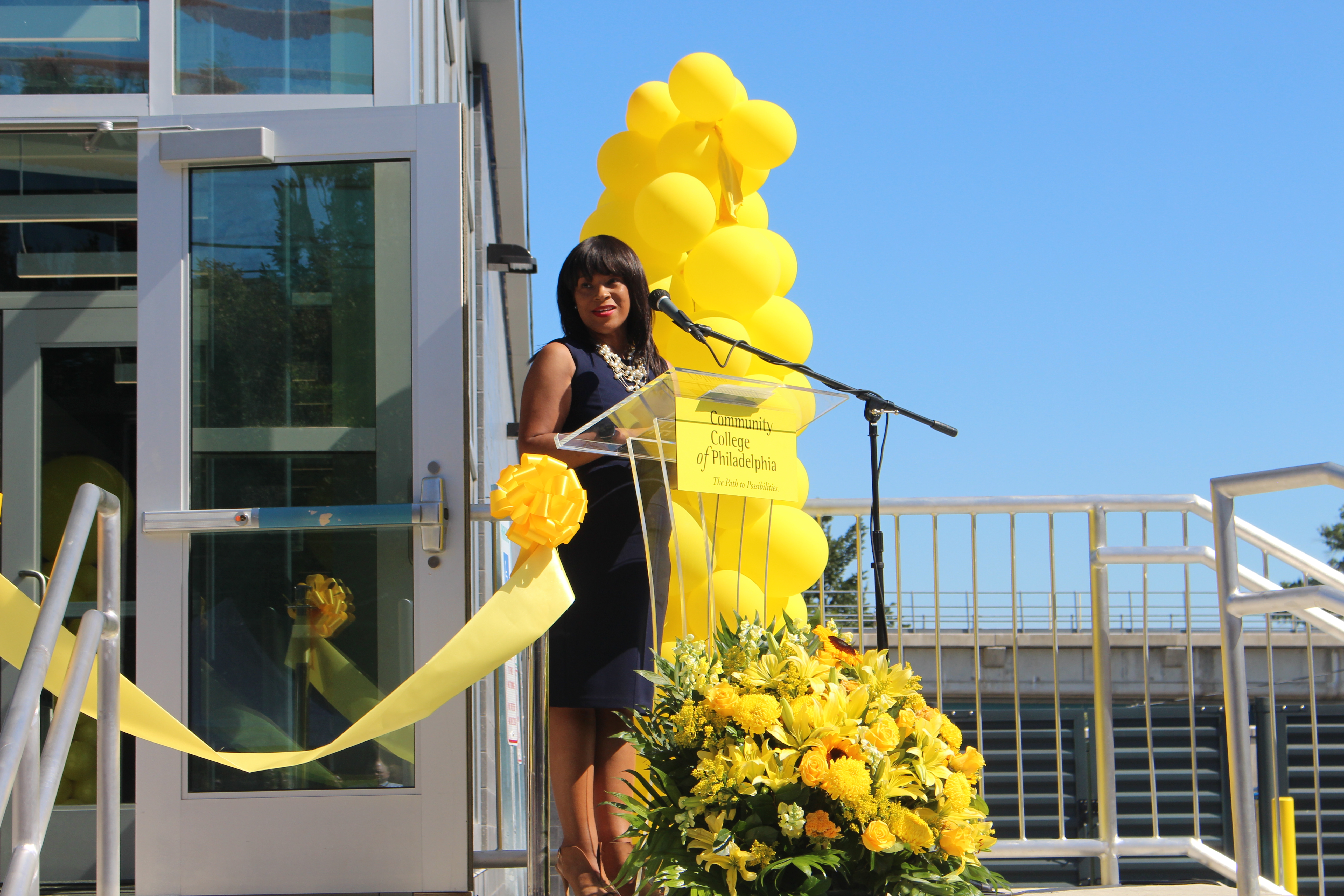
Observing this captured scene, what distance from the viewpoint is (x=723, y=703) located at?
6.60 feet

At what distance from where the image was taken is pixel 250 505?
335 centimetres

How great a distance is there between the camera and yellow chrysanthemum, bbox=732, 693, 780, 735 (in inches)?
78.1

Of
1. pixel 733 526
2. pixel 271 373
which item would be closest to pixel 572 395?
pixel 733 526

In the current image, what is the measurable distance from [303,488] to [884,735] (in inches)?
79.7

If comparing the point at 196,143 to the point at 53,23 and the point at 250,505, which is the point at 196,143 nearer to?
the point at 53,23

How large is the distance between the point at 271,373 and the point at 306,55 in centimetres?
104

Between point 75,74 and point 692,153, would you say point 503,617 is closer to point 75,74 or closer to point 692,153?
point 692,153

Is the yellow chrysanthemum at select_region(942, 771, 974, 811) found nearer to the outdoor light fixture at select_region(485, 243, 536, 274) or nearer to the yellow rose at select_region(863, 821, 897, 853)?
the yellow rose at select_region(863, 821, 897, 853)

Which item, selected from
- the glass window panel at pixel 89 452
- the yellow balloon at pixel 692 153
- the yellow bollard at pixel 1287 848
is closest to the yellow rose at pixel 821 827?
the yellow bollard at pixel 1287 848

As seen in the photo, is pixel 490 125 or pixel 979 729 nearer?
pixel 979 729

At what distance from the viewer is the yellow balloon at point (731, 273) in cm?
363

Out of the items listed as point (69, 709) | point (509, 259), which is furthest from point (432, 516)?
point (509, 259)

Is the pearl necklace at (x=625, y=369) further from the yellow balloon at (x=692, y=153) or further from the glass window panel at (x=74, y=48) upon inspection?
the glass window panel at (x=74, y=48)

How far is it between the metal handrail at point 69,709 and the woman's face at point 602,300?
1161mm
